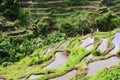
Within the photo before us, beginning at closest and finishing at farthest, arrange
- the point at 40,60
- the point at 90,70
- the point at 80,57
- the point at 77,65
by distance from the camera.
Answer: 1. the point at 90,70
2. the point at 77,65
3. the point at 80,57
4. the point at 40,60

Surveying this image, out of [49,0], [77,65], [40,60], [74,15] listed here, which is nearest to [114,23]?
[74,15]

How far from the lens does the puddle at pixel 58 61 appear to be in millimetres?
28134

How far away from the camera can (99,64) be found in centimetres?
2405

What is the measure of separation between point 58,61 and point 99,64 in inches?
235

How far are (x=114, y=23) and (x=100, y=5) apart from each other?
28.6ft

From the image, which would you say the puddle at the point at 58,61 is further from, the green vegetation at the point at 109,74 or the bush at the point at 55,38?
the bush at the point at 55,38

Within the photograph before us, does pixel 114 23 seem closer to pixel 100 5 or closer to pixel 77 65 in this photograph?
pixel 100 5

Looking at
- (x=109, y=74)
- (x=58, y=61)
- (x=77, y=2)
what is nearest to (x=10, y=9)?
(x=77, y=2)

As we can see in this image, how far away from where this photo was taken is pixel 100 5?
67062 millimetres

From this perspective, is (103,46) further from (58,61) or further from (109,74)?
(109,74)

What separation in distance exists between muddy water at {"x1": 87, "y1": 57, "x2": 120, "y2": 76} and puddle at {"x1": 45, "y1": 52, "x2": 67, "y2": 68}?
443 centimetres

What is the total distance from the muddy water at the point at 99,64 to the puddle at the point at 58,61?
4.43 m

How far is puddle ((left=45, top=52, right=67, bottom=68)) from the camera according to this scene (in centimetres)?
2813

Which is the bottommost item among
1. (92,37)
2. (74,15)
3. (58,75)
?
(58,75)
